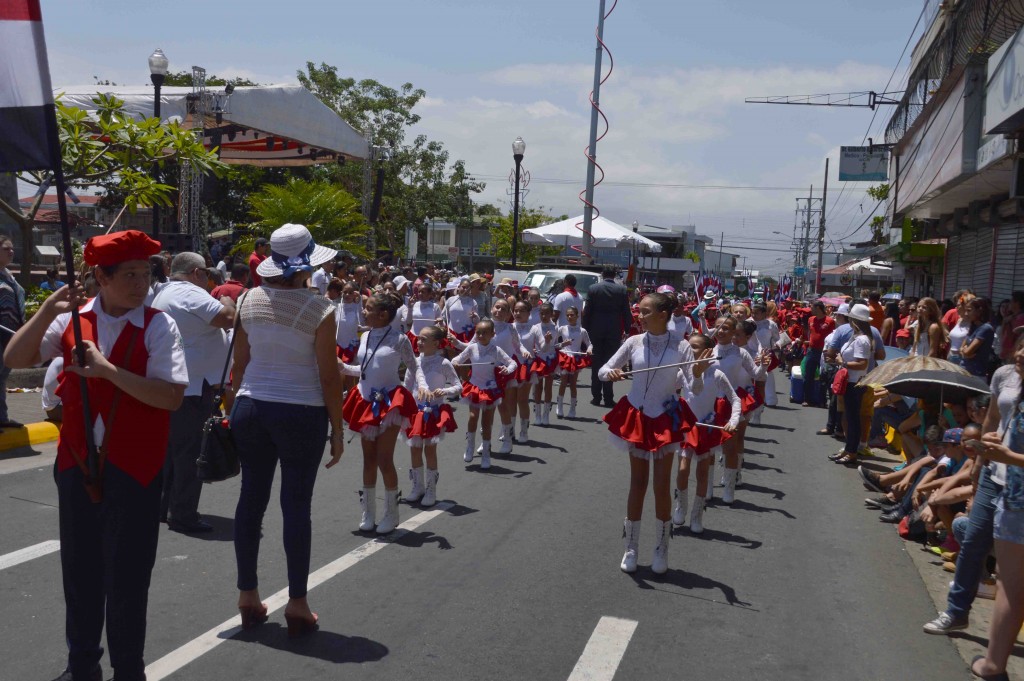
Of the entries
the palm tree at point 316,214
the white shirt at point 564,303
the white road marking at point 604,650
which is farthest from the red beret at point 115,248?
the palm tree at point 316,214

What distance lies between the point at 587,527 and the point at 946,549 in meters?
2.89

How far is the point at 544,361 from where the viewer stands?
13.1 metres

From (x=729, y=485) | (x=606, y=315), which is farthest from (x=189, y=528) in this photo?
(x=606, y=315)

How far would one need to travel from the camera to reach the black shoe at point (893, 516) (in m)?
8.95

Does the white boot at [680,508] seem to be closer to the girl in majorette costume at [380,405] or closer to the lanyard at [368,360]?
the girl in majorette costume at [380,405]

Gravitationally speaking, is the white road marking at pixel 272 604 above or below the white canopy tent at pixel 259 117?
below

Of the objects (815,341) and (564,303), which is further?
(815,341)

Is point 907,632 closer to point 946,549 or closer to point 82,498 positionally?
point 946,549

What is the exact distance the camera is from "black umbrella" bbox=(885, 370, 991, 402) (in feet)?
25.4

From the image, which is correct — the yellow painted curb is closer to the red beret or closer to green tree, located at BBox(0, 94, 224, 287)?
green tree, located at BBox(0, 94, 224, 287)

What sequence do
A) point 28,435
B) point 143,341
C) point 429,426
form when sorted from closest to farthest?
point 143,341 → point 429,426 → point 28,435

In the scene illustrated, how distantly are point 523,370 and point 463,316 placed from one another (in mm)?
3240

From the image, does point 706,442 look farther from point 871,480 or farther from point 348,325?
point 348,325

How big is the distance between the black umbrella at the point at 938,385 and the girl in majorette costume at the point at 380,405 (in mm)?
4138
